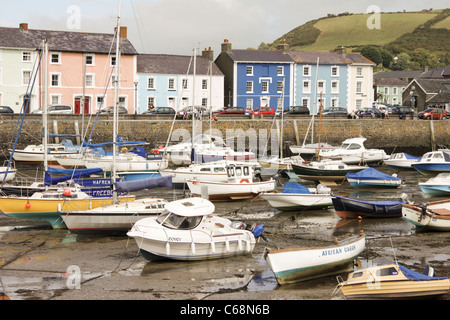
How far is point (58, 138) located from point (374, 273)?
32.7 metres

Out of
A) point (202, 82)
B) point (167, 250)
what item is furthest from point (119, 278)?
point (202, 82)

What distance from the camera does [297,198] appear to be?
2452 centimetres

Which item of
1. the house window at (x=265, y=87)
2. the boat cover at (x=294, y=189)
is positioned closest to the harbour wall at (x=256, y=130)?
the house window at (x=265, y=87)

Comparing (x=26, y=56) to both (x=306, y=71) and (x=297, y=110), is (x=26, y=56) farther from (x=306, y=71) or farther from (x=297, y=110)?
(x=306, y=71)

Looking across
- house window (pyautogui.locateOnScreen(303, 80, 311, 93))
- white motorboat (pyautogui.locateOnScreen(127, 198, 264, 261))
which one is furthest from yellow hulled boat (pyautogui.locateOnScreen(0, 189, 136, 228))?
house window (pyautogui.locateOnScreen(303, 80, 311, 93))

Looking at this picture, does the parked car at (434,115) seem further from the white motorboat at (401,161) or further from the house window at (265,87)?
the white motorboat at (401,161)

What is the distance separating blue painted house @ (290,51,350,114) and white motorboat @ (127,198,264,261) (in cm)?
4490

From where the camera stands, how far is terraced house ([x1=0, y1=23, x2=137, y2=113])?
165 ft

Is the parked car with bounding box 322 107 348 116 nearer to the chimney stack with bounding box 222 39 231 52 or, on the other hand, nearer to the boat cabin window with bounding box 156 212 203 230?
the chimney stack with bounding box 222 39 231 52

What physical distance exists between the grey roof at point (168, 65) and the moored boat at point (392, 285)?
43358 millimetres

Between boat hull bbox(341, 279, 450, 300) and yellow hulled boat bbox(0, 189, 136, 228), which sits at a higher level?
yellow hulled boat bbox(0, 189, 136, 228)

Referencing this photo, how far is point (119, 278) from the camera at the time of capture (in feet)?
51.2

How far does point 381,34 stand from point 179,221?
508 feet
